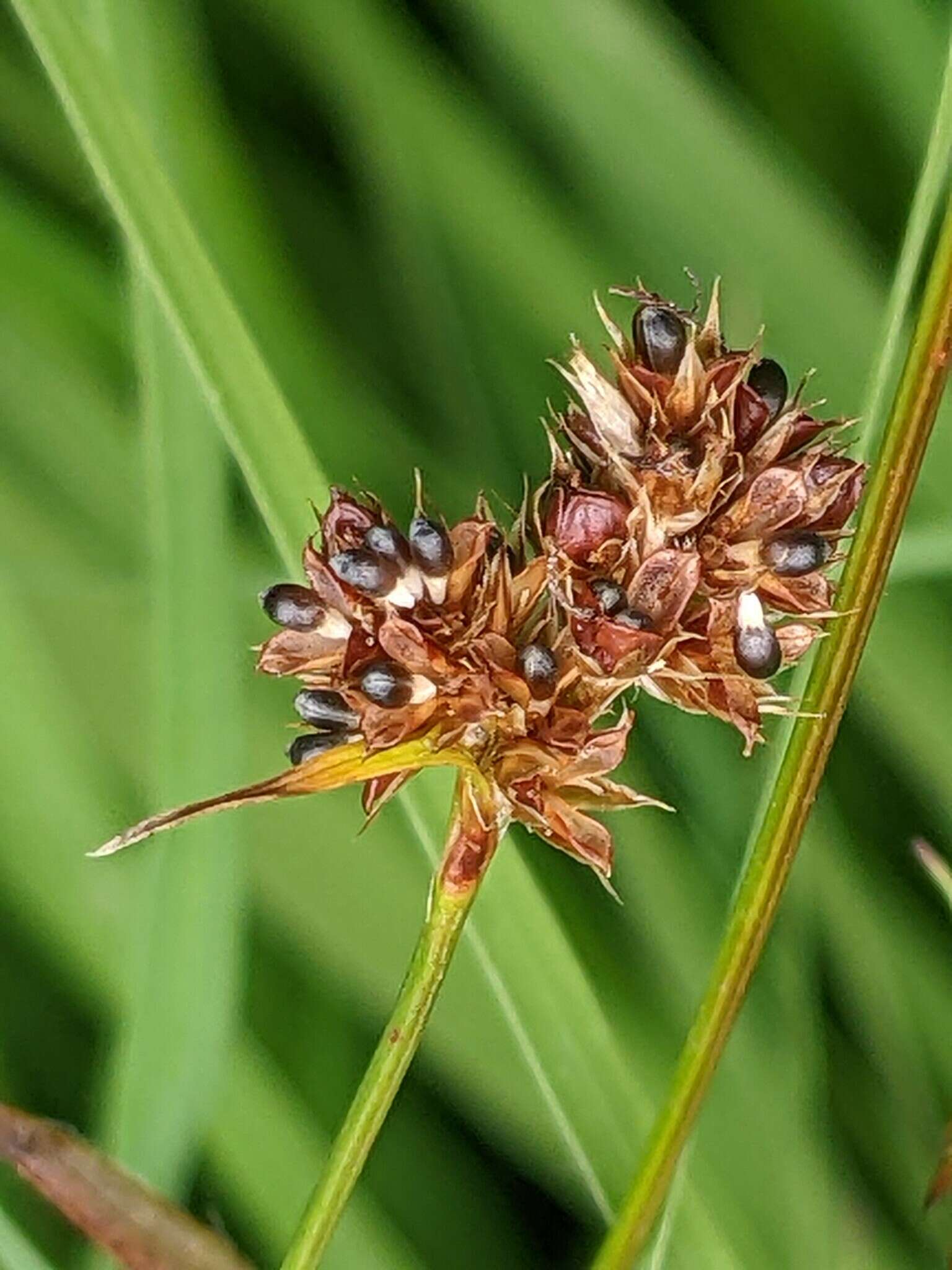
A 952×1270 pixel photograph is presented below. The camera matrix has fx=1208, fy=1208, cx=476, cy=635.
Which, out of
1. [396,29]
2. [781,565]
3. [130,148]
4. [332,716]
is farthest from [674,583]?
[396,29]

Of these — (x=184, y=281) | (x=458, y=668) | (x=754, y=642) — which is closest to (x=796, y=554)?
(x=754, y=642)

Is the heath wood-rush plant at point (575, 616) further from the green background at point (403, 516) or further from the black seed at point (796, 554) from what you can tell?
the green background at point (403, 516)

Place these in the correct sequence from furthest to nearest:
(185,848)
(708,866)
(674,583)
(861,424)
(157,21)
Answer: (708,866) < (157,21) < (185,848) < (861,424) < (674,583)

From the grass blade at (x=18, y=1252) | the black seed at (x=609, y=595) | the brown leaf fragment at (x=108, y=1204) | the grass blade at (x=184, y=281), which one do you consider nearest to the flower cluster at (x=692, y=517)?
the black seed at (x=609, y=595)

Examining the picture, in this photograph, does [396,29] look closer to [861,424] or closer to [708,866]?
[861,424]

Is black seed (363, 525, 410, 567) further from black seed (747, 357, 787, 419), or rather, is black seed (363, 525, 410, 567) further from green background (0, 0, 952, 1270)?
green background (0, 0, 952, 1270)

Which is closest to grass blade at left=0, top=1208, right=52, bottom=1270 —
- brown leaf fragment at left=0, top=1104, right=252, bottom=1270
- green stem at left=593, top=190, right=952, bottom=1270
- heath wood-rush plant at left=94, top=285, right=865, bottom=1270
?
brown leaf fragment at left=0, top=1104, right=252, bottom=1270

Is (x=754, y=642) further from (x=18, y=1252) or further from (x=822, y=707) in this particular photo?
(x=18, y=1252)
